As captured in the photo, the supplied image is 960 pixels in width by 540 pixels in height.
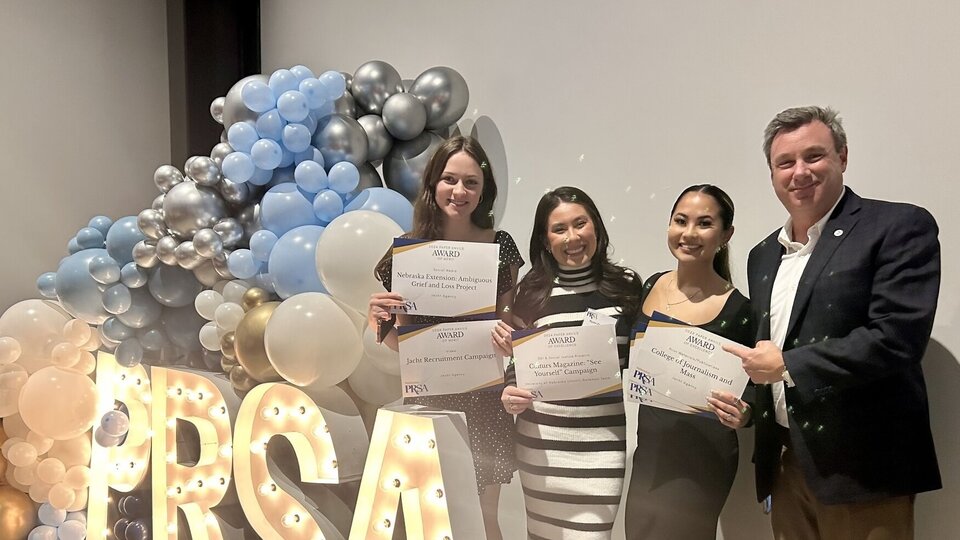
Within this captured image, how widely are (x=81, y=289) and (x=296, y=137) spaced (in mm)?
969

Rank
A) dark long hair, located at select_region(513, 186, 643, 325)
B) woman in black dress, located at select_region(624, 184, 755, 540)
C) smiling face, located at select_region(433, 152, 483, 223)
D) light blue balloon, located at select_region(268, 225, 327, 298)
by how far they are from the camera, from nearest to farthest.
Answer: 1. woman in black dress, located at select_region(624, 184, 755, 540)
2. dark long hair, located at select_region(513, 186, 643, 325)
3. smiling face, located at select_region(433, 152, 483, 223)
4. light blue balloon, located at select_region(268, 225, 327, 298)

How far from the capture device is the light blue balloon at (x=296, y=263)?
7.03 ft

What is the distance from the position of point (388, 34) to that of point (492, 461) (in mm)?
1670

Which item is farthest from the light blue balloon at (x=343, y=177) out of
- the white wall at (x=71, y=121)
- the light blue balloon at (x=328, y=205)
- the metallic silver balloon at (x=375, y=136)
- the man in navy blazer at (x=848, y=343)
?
the white wall at (x=71, y=121)

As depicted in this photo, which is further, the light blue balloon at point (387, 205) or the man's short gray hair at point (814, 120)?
the light blue balloon at point (387, 205)

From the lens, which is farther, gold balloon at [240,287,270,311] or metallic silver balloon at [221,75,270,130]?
metallic silver balloon at [221,75,270,130]

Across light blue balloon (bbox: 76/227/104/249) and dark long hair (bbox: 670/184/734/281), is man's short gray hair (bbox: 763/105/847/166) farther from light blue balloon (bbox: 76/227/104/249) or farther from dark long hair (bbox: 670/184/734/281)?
light blue balloon (bbox: 76/227/104/249)

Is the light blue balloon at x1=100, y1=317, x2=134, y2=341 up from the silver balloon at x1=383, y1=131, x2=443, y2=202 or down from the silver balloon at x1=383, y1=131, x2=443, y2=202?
down

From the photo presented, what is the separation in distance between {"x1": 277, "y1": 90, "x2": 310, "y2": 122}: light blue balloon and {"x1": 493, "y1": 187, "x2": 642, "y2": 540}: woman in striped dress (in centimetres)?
91

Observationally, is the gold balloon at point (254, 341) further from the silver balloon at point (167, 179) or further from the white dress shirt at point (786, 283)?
the white dress shirt at point (786, 283)

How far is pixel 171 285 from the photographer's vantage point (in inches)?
95.9

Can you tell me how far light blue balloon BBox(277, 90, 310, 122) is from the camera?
2281 millimetres

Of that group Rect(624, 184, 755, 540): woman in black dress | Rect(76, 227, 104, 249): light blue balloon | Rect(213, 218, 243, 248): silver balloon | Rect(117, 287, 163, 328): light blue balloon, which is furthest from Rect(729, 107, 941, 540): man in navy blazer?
Rect(76, 227, 104, 249): light blue balloon

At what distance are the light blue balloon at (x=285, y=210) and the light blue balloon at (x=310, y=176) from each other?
0.13ft
